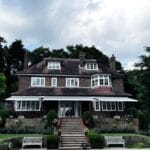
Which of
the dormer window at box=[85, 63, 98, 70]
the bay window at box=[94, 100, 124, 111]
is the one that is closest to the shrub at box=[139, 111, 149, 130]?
the bay window at box=[94, 100, 124, 111]

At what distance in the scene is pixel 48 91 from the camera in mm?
48344

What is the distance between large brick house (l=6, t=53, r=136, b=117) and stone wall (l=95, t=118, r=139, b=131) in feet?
11.5

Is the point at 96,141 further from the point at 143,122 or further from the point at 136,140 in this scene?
the point at 143,122

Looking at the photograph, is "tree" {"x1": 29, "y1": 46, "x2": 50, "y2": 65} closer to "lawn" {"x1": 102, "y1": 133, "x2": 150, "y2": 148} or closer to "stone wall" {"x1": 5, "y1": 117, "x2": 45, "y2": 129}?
"stone wall" {"x1": 5, "y1": 117, "x2": 45, "y2": 129}

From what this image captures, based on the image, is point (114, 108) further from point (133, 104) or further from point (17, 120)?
point (133, 104)

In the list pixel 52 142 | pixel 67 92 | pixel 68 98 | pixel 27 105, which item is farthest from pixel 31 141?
pixel 67 92

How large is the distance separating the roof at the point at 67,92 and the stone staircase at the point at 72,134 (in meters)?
5.50

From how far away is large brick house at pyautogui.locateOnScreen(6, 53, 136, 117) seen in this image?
46469 mm

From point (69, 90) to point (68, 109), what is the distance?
9.38 ft

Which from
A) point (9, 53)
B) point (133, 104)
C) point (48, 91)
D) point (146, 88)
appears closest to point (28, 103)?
point (48, 91)

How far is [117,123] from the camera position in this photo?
4309cm

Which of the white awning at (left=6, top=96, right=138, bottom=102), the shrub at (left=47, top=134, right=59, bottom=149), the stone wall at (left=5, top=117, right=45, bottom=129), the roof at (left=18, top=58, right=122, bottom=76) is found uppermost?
the roof at (left=18, top=58, right=122, bottom=76)

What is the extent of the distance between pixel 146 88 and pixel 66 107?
12341 millimetres

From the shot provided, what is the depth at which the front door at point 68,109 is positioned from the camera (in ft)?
160
